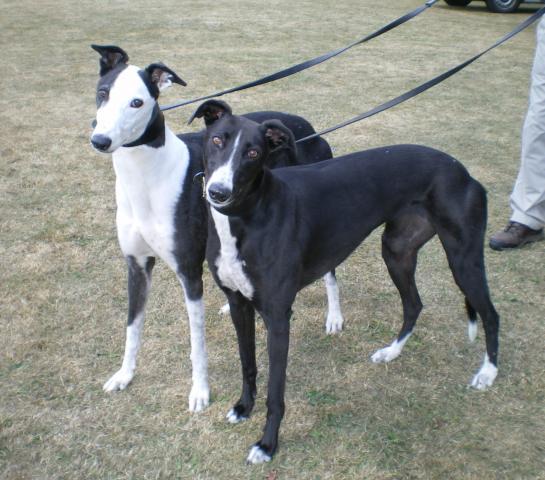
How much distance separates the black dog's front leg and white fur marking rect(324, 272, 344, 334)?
885 millimetres

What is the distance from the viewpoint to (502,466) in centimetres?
291

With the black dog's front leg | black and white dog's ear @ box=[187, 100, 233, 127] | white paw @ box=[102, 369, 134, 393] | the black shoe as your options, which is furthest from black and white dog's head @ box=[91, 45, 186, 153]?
the black shoe

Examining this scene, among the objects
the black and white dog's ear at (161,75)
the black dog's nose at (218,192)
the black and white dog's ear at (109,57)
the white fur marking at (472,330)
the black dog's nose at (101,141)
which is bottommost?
the white fur marking at (472,330)

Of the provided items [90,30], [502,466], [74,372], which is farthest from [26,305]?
[90,30]

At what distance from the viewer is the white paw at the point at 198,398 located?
3.25m

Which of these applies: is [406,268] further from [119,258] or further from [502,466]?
[119,258]

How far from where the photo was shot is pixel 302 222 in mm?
2854

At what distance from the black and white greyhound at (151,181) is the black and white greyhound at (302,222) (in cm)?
22

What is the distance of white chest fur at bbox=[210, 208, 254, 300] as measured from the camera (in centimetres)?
269

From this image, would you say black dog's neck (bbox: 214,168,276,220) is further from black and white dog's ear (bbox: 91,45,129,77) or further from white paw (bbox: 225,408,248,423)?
white paw (bbox: 225,408,248,423)

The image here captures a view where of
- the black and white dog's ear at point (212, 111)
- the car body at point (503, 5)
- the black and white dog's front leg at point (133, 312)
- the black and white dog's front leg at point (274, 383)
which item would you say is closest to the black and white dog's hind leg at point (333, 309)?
the black and white dog's front leg at point (274, 383)

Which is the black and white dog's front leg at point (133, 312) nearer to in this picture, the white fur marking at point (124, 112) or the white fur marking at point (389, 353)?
the white fur marking at point (124, 112)

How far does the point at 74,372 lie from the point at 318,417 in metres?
1.44

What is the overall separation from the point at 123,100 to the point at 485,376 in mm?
2477
